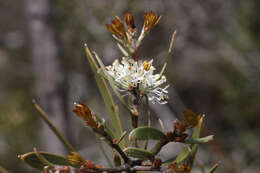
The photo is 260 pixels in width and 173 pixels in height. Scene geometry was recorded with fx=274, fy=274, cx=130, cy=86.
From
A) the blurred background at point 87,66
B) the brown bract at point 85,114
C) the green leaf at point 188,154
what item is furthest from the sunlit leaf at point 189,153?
the blurred background at point 87,66

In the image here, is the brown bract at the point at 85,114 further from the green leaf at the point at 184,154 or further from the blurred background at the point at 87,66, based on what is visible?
the blurred background at the point at 87,66

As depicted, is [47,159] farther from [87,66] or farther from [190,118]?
[87,66]

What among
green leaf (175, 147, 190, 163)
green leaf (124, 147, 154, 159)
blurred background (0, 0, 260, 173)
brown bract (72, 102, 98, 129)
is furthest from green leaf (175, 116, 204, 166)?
blurred background (0, 0, 260, 173)

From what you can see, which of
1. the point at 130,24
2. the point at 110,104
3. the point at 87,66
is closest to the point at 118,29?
the point at 130,24

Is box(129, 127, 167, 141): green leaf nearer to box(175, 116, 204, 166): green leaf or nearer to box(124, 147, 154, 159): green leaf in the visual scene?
box(124, 147, 154, 159): green leaf

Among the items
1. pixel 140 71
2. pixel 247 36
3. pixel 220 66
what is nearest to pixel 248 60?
pixel 247 36

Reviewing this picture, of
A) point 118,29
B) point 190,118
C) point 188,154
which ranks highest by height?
point 118,29

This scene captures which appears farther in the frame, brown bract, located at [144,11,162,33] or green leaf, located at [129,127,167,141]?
brown bract, located at [144,11,162,33]
